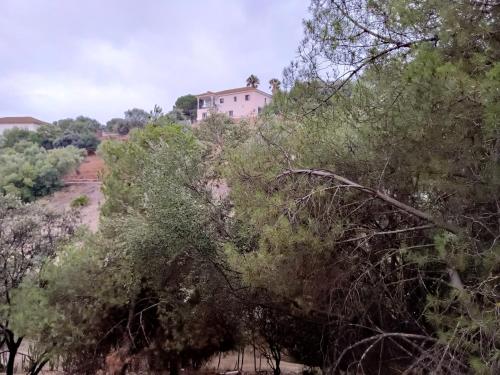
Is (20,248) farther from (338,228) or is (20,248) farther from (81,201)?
(81,201)

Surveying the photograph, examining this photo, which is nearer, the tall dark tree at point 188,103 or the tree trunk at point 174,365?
the tree trunk at point 174,365

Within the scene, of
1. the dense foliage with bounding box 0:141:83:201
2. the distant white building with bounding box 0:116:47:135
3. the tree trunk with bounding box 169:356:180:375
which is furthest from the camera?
the distant white building with bounding box 0:116:47:135

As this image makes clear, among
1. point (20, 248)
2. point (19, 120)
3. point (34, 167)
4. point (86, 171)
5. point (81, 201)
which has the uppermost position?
point (19, 120)

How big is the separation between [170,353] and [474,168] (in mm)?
7846

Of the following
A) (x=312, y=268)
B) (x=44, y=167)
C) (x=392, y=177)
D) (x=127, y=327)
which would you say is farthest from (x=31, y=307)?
(x=44, y=167)

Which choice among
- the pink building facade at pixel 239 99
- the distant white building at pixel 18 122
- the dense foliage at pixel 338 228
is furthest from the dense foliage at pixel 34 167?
the distant white building at pixel 18 122

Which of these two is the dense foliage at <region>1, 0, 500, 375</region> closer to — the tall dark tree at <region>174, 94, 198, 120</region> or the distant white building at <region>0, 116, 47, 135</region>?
the tall dark tree at <region>174, 94, 198, 120</region>

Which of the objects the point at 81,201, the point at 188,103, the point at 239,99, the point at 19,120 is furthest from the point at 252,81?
the point at 19,120

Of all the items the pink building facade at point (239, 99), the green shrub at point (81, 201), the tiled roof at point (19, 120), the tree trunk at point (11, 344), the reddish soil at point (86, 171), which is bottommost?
the tree trunk at point (11, 344)

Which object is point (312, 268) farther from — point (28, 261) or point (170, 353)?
point (28, 261)

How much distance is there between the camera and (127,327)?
10.6m

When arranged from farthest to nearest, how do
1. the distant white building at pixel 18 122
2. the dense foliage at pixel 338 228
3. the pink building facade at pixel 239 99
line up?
1. the distant white building at pixel 18 122
2. the pink building facade at pixel 239 99
3. the dense foliage at pixel 338 228

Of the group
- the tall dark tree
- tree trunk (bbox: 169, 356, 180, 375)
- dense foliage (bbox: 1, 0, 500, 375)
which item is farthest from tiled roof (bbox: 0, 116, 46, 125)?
tree trunk (bbox: 169, 356, 180, 375)

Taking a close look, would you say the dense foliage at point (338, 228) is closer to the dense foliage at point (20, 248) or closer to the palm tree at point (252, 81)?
the dense foliage at point (20, 248)
